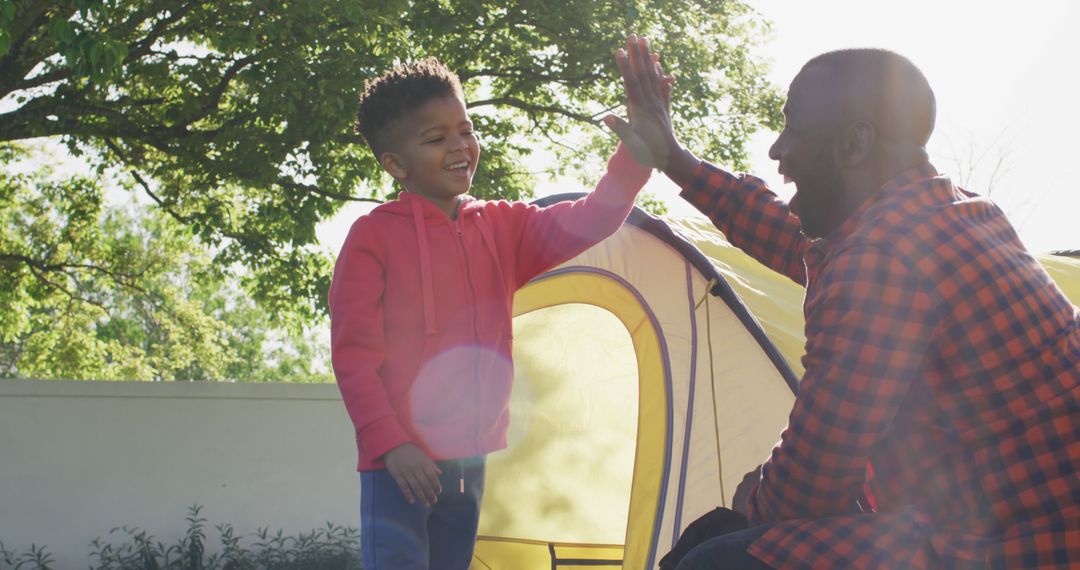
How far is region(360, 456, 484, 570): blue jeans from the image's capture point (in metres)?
2.36

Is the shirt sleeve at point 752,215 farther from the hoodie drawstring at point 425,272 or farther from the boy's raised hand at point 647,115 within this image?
the hoodie drawstring at point 425,272

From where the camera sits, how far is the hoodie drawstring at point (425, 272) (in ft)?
8.05

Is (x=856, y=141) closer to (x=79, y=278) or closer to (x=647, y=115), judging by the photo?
(x=647, y=115)

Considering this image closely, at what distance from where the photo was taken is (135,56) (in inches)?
377

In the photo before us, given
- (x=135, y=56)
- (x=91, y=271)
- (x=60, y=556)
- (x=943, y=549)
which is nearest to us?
(x=943, y=549)

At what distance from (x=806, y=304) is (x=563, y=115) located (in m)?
9.67

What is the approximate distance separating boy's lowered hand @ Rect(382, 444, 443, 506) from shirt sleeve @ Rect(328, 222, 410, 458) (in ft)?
0.08

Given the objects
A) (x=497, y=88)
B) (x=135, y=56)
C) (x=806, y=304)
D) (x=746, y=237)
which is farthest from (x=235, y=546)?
(x=806, y=304)

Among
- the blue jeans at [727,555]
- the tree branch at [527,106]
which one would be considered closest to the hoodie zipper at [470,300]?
the blue jeans at [727,555]

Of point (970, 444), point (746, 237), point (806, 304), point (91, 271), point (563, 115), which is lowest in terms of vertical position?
point (970, 444)

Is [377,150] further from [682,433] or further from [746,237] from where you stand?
[682,433]

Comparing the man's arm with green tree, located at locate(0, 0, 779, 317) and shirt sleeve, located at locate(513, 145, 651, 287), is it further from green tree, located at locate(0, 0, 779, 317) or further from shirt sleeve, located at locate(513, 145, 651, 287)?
green tree, located at locate(0, 0, 779, 317)

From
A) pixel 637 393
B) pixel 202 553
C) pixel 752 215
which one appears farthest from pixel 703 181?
pixel 202 553

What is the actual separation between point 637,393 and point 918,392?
8.15 feet
